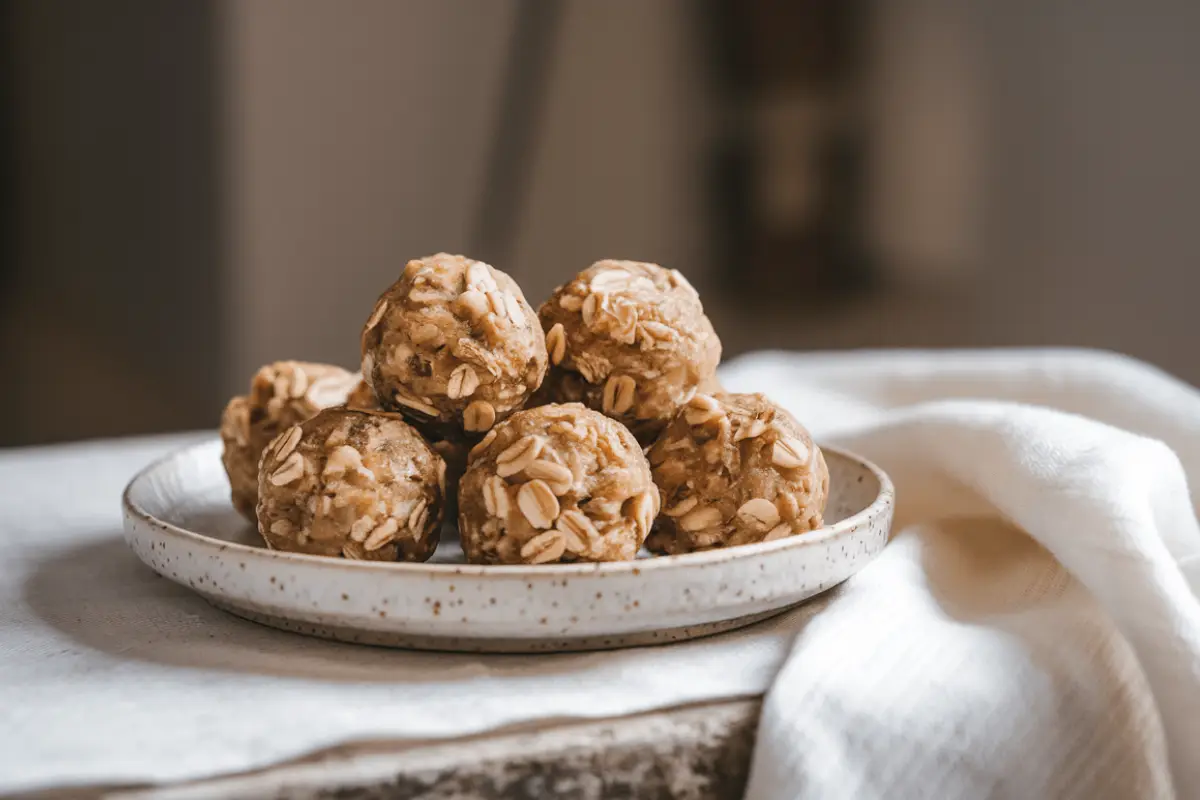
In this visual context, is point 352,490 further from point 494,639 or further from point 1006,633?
point 1006,633

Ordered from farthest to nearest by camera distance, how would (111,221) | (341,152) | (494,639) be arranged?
(341,152)
(111,221)
(494,639)

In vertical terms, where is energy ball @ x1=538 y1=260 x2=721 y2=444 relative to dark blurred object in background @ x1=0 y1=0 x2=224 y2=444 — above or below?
above

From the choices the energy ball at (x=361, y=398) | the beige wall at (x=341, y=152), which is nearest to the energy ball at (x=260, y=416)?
the energy ball at (x=361, y=398)

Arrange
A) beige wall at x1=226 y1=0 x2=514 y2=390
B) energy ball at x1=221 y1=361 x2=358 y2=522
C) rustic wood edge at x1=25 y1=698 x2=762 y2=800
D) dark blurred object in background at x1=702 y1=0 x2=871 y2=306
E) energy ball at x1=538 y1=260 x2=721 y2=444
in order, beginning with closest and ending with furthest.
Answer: rustic wood edge at x1=25 y1=698 x2=762 y2=800
energy ball at x1=538 y1=260 x2=721 y2=444
energy ball at x1=221 y1=361 x2=358 y2=522
beige wall at x1=226 y1=0 x2=514 y2=390
dark blurred object in background at x1=702 y1=0 x2=871 y2=306

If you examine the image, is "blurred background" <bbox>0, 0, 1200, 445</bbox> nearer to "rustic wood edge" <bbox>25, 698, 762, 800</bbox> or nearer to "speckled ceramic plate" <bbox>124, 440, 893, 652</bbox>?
"speckled ceramic plate" <bbox>124, 440, 893, 652</bbox>


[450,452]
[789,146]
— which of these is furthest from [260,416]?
[789,146]

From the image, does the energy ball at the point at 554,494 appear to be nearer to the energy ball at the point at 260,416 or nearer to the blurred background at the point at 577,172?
the energy ball at the point at 260,416

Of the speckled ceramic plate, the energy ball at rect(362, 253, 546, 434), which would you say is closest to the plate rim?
the speckled ceramic plate

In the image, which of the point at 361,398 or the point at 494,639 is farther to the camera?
the point at 361,398
